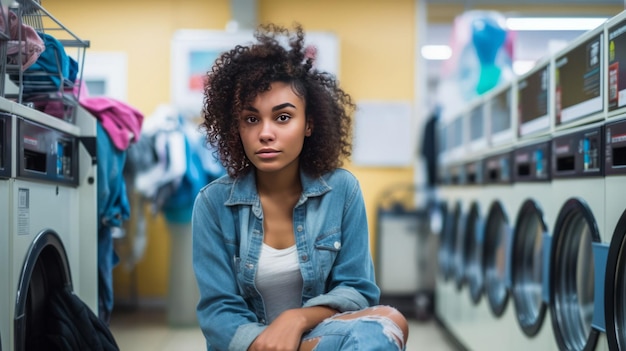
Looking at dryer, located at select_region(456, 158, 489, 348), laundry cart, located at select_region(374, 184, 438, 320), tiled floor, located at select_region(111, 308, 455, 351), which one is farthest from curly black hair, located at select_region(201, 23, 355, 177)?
laundry cart, located at select_region(374, 184, 438, 320)

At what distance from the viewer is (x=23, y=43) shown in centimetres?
162

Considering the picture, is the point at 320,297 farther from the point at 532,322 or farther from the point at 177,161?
the point at 177,161

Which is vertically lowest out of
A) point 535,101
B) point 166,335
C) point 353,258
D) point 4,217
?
point 166,335

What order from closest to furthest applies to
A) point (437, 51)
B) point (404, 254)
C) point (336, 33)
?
point (404, 254) → point (336, 33) → point (437, 51)

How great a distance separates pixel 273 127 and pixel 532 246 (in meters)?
1.41

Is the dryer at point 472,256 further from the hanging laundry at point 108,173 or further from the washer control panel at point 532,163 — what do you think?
the hanging laundry at point 108,173

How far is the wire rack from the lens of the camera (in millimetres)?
1575

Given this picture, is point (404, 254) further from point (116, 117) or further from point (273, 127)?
point (273, 127)

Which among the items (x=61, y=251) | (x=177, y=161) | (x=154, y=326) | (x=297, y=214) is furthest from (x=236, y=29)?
(x=297, y=214)

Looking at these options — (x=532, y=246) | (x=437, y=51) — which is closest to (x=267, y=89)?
(x=532, y=246)

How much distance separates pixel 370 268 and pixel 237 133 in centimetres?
46

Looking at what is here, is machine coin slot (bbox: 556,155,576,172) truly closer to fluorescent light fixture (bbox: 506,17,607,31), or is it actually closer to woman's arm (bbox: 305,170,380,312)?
woman's arm (bbox: 305,170,380,312)

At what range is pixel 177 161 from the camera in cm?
357

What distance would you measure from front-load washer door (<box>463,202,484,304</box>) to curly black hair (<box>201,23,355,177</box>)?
5.12ft
